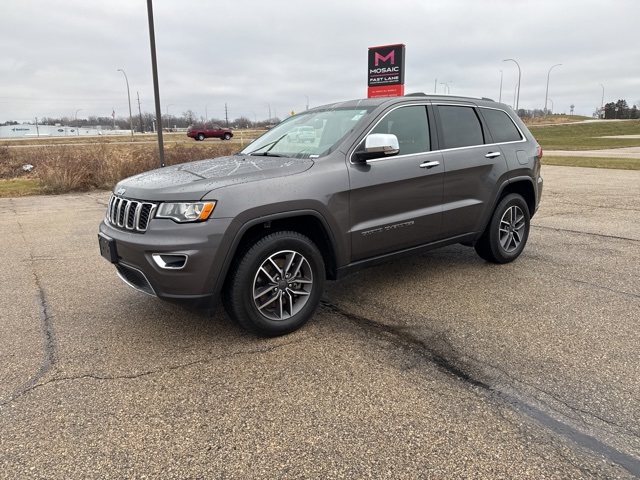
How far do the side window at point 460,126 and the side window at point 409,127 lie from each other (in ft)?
0.83

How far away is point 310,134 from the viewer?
4320 mm

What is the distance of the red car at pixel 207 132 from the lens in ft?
146

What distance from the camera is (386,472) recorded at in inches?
86.5

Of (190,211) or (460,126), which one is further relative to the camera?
(460,126)

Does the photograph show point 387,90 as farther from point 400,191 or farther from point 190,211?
point 190,211

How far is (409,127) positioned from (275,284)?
1.97m

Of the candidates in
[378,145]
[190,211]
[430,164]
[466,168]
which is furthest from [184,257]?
[466,168]

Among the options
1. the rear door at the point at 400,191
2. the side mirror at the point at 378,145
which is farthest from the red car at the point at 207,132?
the side mirror at the point at 378,145

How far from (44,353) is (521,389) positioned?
3.23m

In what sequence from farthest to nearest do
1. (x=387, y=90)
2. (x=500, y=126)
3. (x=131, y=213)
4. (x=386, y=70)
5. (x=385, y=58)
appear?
(x=387, y=90), (x=386, y=70), (x=385, y=58), (x=500, y=126), (x=131, y=213)

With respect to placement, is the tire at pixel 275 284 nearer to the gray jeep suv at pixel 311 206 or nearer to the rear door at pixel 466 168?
the gray jeep suv at pixel 311 206

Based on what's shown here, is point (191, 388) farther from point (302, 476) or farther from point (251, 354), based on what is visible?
point (302, 476)

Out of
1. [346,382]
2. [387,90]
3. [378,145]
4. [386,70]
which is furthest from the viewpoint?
[387,90]

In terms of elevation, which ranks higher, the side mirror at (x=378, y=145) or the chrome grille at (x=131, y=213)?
the side mirror at (x=378, y=145)
